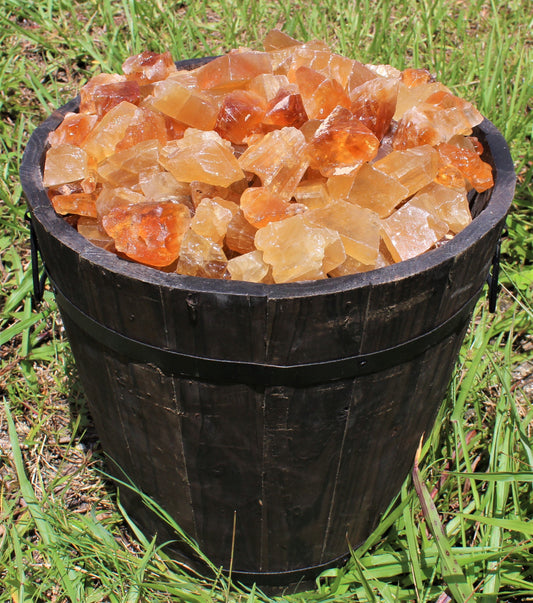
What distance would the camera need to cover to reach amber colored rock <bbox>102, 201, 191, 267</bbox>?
1.07m

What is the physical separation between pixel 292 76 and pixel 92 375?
0.85 metres

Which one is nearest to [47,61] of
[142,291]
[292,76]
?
[292,76]

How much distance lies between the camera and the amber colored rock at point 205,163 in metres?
1.14

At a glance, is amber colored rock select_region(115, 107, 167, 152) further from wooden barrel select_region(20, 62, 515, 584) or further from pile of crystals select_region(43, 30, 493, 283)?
wooden barrel select_region(20, 62, 515, 584)

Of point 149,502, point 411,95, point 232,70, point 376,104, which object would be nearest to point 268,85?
point 232,70

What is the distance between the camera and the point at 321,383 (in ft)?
3.59

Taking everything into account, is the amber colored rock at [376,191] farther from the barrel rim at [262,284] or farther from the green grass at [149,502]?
the green grass at [149,502]

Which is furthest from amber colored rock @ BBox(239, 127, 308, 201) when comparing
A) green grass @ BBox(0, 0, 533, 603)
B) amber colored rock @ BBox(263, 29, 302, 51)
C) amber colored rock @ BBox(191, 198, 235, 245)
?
green grass @ BBox(0, 0, 533, 603)

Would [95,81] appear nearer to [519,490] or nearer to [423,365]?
[423,365]

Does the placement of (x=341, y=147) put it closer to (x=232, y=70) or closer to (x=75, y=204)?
(x=232, y=70)

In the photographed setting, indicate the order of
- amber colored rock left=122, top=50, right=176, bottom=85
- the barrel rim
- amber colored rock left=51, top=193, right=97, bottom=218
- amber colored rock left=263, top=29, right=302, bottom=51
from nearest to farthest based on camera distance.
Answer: the barrel rim
amber colored rock left=51, top=193, right=97, bottom=218
amber colored rock left=122, top=50, right=176, bottom=85
amber colored rock left=263, top=29, right=302, bottom=51

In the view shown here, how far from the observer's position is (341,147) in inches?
45.9

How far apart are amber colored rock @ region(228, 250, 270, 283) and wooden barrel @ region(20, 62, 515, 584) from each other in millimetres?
61

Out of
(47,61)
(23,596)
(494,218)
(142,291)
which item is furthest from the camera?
(47,61)
